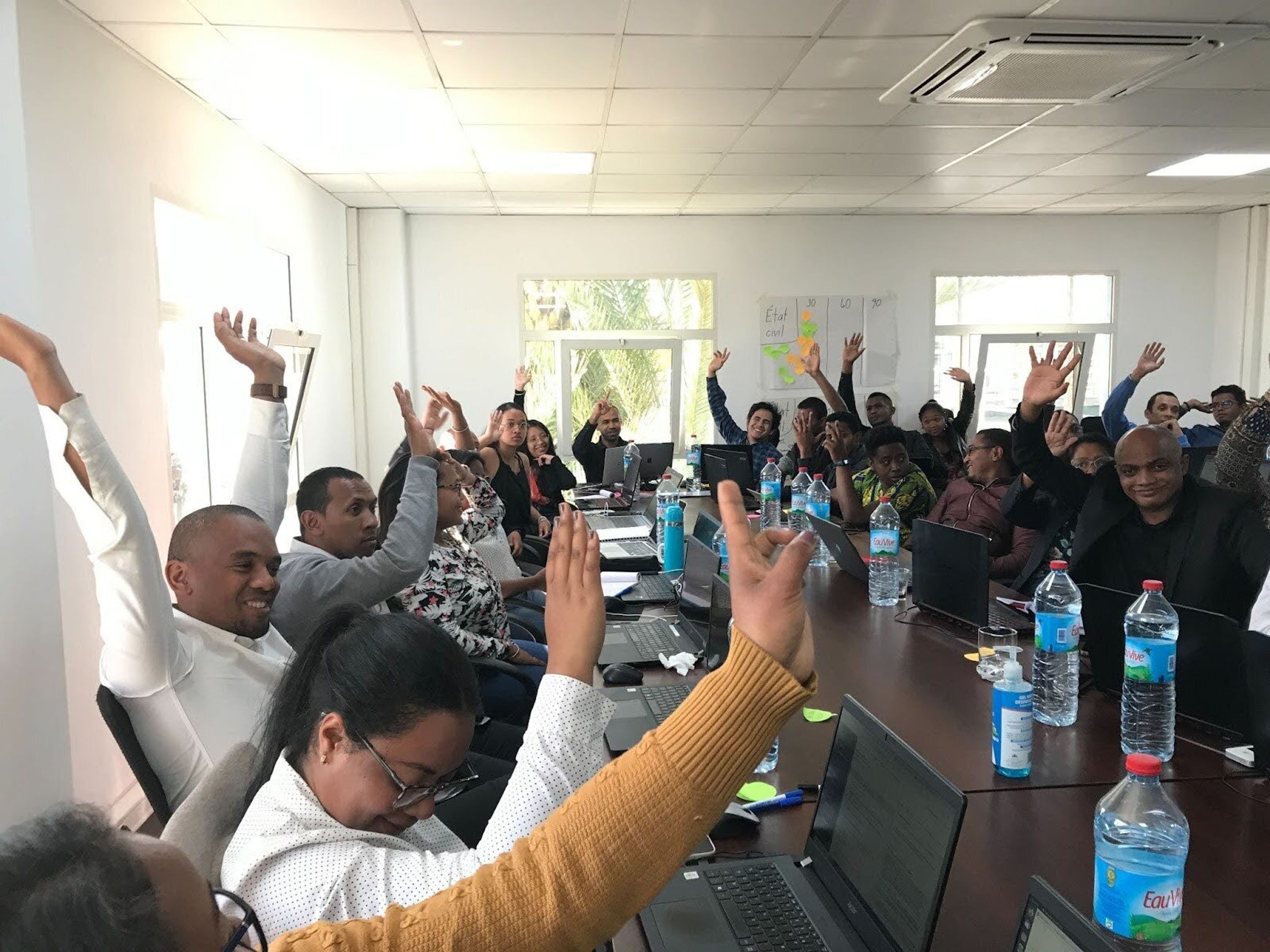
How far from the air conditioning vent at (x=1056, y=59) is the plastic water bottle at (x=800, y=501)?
1.91 meters

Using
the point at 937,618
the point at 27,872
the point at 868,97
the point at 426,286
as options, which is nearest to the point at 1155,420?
the point at 868,97

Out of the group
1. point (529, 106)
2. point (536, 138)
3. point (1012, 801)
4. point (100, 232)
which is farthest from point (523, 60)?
point (1012, 801)

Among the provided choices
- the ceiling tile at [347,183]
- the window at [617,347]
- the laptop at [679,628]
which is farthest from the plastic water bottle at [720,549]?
the window at [617,347]

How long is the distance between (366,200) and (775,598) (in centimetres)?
678

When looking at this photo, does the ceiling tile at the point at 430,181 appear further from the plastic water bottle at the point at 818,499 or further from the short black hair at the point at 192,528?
the short black hair at the point at 192,528

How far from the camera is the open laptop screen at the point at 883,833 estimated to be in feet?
3.51

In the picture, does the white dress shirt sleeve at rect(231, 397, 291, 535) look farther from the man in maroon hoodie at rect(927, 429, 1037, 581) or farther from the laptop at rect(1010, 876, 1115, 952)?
the man in maroon hoodie at rect(927, 429, 1037, 581)

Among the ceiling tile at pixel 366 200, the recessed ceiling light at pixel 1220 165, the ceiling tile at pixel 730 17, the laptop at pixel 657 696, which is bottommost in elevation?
the laptop at pixel 657 696

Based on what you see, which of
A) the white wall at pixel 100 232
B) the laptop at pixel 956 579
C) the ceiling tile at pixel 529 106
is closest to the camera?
the laptop at pixel 956 579

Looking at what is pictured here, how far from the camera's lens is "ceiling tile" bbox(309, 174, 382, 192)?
5.97 m

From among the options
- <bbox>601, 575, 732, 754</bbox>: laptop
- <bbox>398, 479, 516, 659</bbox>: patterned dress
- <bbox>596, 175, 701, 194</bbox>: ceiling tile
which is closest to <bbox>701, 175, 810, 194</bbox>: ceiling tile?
<bbox>596, 175, 701, 194</bbox>: ceiling tile

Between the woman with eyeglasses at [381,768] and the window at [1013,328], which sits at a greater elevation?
the window at [1013,328]

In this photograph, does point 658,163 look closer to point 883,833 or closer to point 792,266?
point 792,266

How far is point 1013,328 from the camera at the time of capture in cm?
812
